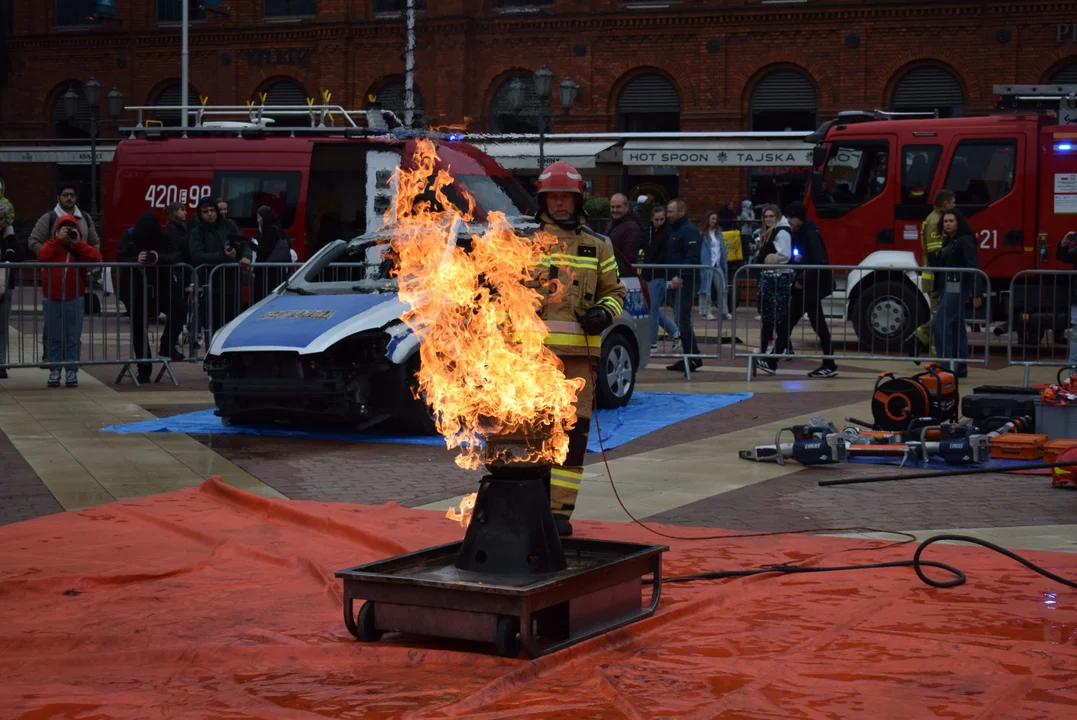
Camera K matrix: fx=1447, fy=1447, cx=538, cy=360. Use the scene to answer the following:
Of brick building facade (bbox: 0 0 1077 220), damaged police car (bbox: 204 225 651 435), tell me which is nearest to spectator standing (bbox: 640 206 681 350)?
damaged police car (bbox: 204 225 651 435)

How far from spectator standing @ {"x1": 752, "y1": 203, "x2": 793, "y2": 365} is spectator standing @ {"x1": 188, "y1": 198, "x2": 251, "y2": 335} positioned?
5.74 meters

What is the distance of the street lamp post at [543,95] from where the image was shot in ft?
97.3

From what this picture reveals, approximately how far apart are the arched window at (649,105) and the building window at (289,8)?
9.36 metres

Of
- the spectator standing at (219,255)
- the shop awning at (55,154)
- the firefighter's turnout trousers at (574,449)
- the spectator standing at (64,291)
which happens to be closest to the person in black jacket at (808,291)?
the spectator standing at (219,255)

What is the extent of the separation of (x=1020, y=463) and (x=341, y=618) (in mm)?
6062

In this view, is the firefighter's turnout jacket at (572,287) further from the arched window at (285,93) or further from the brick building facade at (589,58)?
the arched window at (285,93)

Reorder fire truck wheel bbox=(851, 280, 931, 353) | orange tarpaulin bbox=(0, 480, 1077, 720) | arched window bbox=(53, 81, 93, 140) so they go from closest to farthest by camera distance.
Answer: orange tarpaulin bbox=(0, 480, 1077, 720) → fire truck wheel bbox=(851, 280, 931, 353) → arched window bbox=(53, 81, 93, 140)

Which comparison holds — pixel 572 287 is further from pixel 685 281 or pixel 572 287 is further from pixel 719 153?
pixel 719 153

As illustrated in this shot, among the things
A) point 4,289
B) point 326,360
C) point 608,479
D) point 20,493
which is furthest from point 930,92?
point 20,493

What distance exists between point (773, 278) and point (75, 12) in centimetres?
3316

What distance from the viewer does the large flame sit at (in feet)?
19.5

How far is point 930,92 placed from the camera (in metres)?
33.9

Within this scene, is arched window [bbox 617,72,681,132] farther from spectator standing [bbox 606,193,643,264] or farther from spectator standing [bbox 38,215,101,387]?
spectator standing [bbox 38,215,101,387]

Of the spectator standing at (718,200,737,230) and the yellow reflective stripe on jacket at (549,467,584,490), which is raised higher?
the spectator standing at (718,200,737,230)
